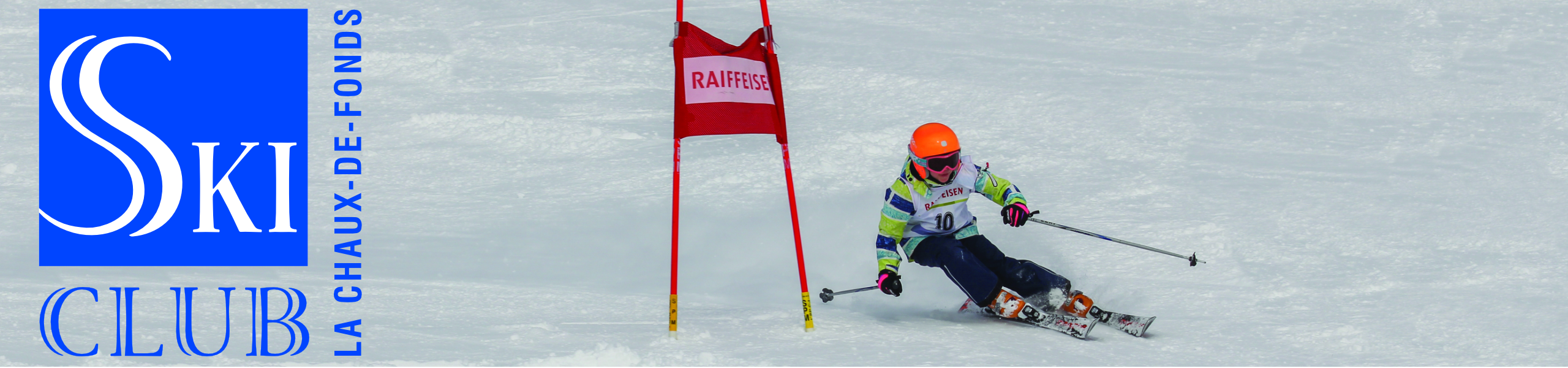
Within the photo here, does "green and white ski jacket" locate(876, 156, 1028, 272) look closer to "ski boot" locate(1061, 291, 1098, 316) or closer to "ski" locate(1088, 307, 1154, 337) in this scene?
"ski boot" locate(1061, 291, 1098, 316)

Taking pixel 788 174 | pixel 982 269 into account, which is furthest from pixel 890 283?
pixel 788 174

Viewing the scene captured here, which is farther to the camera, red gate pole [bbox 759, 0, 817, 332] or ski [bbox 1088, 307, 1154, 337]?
ski [bbox 1088, 307, 1154, 337]

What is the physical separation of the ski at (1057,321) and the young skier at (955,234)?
59mm

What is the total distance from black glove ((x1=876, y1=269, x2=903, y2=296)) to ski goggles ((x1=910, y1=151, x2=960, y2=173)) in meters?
0.55

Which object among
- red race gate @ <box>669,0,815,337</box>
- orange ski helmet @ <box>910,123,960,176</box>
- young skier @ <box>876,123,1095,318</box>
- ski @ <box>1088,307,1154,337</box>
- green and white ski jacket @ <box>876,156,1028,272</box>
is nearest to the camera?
red race gate @ <box>669,0,815,337</box>

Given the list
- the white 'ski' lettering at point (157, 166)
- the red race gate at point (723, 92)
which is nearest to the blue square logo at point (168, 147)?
the white 'ski' lettering at point (157, 166)

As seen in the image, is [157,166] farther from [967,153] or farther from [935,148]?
[935,148]

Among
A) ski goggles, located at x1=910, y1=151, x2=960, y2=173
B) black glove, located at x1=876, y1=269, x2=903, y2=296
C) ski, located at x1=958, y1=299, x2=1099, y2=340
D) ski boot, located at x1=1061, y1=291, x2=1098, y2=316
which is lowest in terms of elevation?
ski, located at x1=958, y1=299, x2=1099, y2=340

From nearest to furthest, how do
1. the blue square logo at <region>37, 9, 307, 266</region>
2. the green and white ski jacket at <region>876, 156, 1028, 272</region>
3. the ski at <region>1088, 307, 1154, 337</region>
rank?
the ski at <region>1088, 307, 1154, 337</region>
the green and white ski jacket at <region>876, 156, 1028, 272</region>
the blue square logo at <region>37, 9, 307, 266</region>

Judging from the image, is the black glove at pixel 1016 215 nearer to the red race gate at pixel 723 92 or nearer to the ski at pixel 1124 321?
the ski at pixel 1124 321

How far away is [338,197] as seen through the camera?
9.66 meters

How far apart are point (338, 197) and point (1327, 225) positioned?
7.42 m

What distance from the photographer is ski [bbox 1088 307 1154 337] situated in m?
5.68

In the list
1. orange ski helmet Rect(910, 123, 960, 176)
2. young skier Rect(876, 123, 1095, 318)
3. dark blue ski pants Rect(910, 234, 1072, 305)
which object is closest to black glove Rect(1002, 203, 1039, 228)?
young skier Rect(876, 123, 1095, 318)
